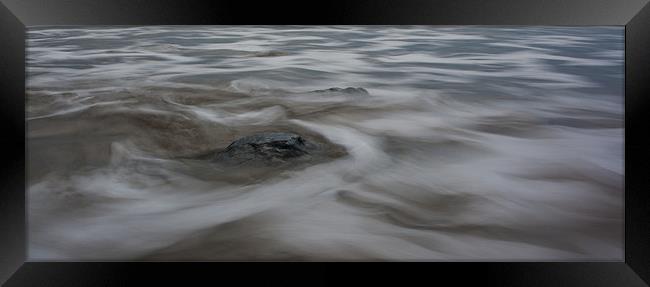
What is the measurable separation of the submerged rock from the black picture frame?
1.50 feet

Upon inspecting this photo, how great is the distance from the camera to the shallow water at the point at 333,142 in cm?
148

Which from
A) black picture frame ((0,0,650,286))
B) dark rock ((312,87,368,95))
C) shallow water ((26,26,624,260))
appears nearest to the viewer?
black picture frame ((0,0,650,286))

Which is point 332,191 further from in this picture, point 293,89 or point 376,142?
point 293,89

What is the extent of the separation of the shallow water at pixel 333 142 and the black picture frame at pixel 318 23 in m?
0.13

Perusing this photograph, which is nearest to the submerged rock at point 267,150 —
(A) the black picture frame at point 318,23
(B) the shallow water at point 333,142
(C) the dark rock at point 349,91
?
A: (B) the shallow water at point 333,142

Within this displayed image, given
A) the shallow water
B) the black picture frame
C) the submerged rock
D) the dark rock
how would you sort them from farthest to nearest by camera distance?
the dark rock
the submerged rock
the shallow water
the black picture frame

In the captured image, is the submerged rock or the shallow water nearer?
the shallow water

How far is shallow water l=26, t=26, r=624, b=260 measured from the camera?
1.48 m

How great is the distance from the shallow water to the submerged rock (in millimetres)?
47

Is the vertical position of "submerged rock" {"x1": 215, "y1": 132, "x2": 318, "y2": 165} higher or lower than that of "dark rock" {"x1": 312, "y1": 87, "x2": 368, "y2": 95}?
lower

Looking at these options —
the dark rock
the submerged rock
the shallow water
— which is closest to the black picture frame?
the shallow water

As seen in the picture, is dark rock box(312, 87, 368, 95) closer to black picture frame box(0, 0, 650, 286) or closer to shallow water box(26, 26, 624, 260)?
shallow water box(26, 26, 624, 260)

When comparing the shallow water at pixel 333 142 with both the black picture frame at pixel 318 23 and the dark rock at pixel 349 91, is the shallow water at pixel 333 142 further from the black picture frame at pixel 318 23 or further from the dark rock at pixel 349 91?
the black picture frame at pixel 318 23

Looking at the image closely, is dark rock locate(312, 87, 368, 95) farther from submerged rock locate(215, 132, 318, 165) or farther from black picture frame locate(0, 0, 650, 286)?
black picture frame locate(0, 0, 650, 286)
